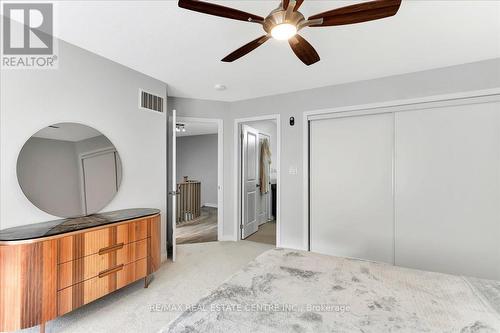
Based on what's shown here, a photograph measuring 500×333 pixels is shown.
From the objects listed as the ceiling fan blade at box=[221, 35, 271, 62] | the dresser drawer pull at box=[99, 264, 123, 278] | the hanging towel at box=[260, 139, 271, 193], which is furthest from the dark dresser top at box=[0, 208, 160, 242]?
the hanging towel at box=[260, 139, 271, 193]

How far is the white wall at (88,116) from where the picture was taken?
1.75 metres

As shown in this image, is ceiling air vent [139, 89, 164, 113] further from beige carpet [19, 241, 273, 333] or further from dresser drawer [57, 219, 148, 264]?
beige carpet [19, 241, 273, 333]

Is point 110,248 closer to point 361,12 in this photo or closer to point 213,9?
point 213,9

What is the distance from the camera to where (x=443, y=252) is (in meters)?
2.56

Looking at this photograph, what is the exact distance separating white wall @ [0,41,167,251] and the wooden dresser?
1.03ft

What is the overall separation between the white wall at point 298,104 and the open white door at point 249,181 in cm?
21

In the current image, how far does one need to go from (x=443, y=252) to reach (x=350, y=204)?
42.3 inches

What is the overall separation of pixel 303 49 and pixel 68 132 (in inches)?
85.6

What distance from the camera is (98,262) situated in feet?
6.20

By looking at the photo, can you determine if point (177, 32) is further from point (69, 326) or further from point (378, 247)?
point (378, 247)

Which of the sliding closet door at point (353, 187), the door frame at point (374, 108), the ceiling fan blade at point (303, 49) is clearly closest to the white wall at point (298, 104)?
the door frame at point (374, 108)

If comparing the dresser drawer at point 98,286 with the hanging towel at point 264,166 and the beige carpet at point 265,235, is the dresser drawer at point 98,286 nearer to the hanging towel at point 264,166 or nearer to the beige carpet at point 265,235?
the beige carpet at point 265,235

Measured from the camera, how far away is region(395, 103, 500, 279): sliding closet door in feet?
7.79

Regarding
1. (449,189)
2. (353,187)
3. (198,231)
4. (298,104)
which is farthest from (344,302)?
(198,231)
